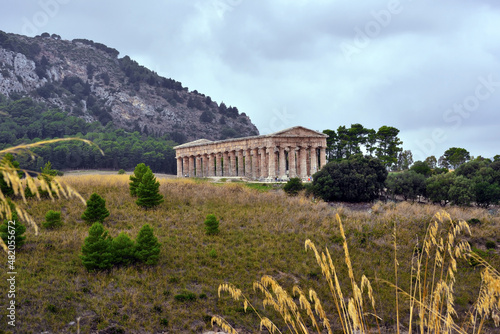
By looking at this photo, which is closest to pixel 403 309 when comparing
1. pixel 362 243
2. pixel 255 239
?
pixel 362 243

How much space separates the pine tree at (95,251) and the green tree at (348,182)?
3109 cm

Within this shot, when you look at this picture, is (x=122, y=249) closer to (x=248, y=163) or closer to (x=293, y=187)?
(x=293, y=187)

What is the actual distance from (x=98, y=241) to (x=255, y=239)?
361 inches

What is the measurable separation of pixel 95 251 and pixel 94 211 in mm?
5640

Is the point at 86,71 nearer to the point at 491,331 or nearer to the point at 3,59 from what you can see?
the point at 3,59

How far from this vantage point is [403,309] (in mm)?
18828

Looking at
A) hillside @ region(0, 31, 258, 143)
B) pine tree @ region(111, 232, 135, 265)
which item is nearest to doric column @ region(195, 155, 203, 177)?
pine tree @ region(111, 232, 135, 265)

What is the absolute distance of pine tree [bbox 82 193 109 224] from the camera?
76.0ft

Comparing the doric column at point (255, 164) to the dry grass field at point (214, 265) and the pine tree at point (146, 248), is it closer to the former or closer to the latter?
the dry grass field at point (214, 265)

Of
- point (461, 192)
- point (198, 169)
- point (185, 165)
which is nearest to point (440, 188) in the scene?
point (461, 192)

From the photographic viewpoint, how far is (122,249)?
18891 mm

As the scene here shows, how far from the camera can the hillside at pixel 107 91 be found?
5807 inches

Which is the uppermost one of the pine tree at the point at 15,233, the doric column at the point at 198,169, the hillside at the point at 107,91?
A: the hillside at the point at 107,91

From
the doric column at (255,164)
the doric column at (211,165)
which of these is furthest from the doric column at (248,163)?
the doric column at (211,165)
